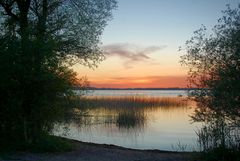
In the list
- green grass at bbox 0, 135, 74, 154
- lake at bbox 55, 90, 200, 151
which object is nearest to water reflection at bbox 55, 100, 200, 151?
lake at bbox 55, 90, 200, 151

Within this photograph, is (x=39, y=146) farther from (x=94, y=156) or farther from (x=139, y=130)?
(x=139, y=130)

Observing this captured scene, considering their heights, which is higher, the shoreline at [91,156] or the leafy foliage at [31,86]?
the leafy foliage at [31,86]

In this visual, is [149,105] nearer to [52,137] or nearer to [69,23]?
[69,23]

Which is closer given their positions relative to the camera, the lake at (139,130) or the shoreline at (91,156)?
the shoreline at (91,156)

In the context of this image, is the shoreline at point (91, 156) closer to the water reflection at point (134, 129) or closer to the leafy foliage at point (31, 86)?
the leafy foliage at point (31, 86)

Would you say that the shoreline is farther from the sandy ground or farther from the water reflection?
the water reflection

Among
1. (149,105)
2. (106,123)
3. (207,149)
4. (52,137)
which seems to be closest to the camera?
(207,149)

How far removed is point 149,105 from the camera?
154ft

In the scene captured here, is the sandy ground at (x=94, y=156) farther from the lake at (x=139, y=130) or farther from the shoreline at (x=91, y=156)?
the lake at (x=139, y=130)

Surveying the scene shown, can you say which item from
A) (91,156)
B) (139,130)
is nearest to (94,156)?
(91,156)

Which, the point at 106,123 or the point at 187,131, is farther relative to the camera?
the point at 106,123

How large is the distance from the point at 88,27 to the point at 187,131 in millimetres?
13015

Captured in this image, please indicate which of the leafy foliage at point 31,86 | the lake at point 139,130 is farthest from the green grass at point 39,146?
the lake at point 139,130

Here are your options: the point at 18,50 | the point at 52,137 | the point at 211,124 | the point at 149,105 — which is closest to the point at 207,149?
the point at 211,124
